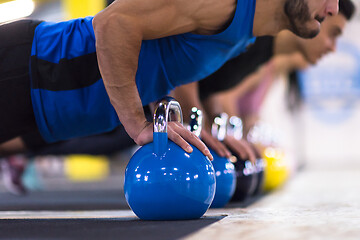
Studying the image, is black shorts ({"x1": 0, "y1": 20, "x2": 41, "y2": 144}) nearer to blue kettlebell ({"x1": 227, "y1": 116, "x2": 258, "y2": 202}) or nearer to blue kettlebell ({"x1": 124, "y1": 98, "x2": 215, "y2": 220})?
blue kettlebell ({"x1": 124, "y1": 98, "x2": 215, "y2": 220})

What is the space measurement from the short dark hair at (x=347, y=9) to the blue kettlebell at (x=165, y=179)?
1509 millimetres

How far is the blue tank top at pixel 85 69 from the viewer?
76.1 inches

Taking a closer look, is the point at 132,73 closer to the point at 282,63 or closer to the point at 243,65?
the point at 243,65

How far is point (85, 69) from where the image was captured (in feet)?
6.50

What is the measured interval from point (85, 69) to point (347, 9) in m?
1.59

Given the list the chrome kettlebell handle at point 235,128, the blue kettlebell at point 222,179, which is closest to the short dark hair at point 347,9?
the chrome kettlebell handle at point 235,128

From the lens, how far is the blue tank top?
6.34 feet

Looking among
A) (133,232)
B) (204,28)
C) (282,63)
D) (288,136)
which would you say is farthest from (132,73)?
(288,136)

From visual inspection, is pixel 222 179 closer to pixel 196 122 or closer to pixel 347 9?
pixel 196 122

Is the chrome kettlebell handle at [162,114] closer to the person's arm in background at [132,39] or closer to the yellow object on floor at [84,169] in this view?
the person's arm in background at [132,39]

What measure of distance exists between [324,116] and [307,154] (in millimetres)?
923

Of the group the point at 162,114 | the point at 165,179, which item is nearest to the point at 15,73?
the point at 162,114

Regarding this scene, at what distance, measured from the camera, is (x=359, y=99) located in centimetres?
1080

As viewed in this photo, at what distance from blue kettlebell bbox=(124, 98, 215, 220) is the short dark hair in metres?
1.51
